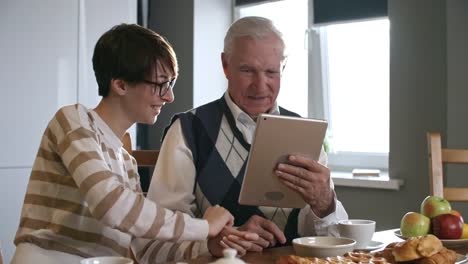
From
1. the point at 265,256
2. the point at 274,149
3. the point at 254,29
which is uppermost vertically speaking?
the point at 254,29

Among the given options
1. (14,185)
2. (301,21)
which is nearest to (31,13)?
(14,185)

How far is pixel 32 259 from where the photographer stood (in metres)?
1.37

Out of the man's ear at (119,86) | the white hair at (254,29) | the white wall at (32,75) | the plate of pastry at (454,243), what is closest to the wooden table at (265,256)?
the plate of pastry at (454,243)

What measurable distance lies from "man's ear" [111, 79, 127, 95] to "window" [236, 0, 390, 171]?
2.37 meters

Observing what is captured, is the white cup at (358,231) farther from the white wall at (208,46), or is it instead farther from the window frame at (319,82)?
the white wall at (208,46)

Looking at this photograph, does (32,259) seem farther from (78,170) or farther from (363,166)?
(363,166)

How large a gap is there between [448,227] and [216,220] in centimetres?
60

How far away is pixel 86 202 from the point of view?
1.39m

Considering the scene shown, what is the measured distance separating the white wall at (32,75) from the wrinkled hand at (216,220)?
80.9 inches

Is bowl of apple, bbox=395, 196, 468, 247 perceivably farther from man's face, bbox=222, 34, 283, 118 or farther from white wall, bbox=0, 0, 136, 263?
white wall, bbox=0, 0, 136, 263

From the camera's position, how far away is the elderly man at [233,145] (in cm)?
161

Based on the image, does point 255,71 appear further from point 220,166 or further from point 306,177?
point 306,177

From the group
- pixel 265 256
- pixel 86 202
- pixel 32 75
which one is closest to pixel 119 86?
pixel 86 202

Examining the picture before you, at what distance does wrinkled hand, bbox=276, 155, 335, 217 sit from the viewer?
140 cm
